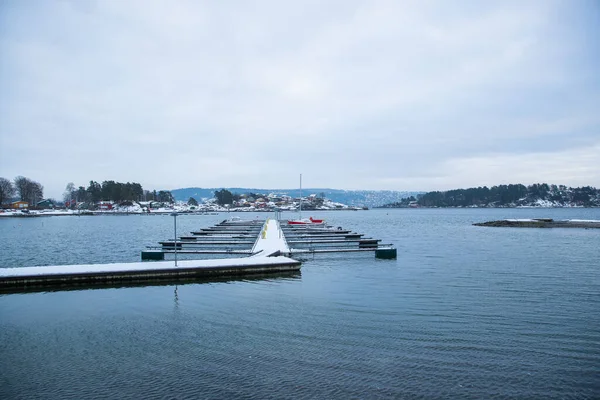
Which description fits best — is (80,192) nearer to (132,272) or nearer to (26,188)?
(26,188)

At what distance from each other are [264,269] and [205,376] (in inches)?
480

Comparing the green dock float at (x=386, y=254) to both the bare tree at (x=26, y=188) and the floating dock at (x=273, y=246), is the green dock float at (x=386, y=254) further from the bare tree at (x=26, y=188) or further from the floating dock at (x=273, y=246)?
the bare tree at (x=26, y=188)

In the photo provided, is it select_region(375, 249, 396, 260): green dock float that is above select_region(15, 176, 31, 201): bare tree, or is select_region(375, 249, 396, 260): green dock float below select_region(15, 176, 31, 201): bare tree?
below

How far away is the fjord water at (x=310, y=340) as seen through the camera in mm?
7746

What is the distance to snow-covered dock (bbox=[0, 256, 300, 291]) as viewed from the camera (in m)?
17.3

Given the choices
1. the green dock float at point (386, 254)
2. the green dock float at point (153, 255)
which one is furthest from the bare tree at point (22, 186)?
the green dock float at point (386, 254)

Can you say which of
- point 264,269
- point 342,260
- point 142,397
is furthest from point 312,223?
point 142,397

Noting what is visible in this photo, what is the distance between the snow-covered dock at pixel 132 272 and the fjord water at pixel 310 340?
119cm

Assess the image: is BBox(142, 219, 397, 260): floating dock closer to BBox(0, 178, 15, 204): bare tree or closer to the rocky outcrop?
the rocky outcrop

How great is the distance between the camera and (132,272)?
18.6m

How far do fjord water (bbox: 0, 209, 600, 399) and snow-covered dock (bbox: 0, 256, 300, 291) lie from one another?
1.19 m

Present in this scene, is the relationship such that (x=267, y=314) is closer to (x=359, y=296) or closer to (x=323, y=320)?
(x=323, y=320)

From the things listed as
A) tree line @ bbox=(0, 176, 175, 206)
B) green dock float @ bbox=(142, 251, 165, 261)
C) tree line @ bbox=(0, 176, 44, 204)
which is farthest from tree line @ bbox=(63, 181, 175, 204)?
green dock float @ bbox=(142, 251, 165, 261)

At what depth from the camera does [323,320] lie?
39.7ft
